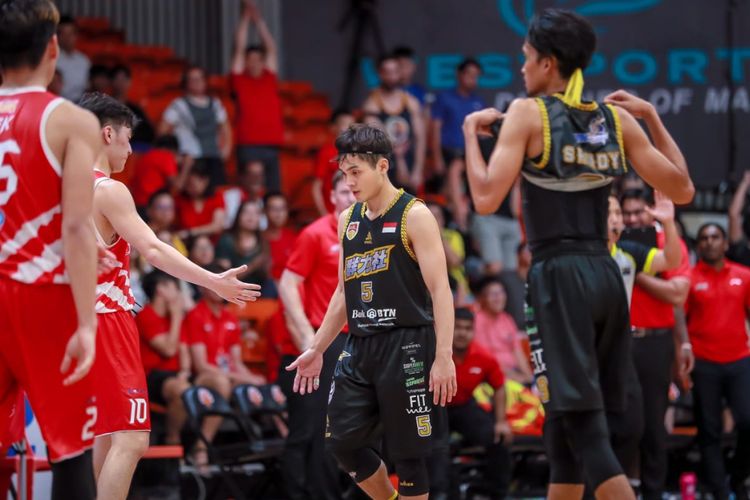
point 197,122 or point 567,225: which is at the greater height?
point 197,122

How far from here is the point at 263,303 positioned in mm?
11172

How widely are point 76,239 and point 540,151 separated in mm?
1996

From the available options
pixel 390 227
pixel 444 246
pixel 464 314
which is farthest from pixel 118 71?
pixel 390 227

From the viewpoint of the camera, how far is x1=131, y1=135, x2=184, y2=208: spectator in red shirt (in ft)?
39.8

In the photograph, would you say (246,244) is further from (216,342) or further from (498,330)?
(498,330)

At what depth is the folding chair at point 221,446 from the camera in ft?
29.2

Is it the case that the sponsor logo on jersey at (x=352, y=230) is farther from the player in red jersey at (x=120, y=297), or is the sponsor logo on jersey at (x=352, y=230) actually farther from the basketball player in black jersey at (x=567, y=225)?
the basketball player in black jersey at (x=567, y=225)

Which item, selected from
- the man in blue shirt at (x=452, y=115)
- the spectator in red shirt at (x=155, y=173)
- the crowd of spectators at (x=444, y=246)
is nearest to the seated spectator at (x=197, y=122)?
the crowd of spectators at (x=444, y=246)

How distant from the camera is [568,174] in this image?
16.8ft

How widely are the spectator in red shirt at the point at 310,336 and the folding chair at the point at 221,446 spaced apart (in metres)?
0.48

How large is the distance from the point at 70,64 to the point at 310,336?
6.45 m

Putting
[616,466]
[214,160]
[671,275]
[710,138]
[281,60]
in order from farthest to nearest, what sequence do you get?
[281,60] → [710,138] → [214,160] → [671,275] → [616,466]

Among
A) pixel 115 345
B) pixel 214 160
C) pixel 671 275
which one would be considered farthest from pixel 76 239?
pixel 214 160

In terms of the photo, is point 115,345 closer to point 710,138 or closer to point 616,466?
point 616,466
